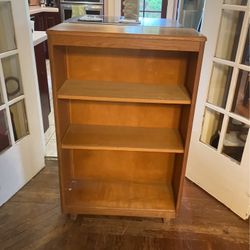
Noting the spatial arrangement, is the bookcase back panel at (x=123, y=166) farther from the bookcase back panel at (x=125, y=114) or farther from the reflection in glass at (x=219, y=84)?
the reflection in glass at (x=219, y=84)

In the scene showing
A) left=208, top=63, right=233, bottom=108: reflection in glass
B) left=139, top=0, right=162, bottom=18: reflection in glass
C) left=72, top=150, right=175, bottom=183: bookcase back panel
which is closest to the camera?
left=208, top=63, right=233, bottom=108: reflection in glass

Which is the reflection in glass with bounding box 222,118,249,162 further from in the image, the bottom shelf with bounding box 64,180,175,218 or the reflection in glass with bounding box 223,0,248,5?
the reflection in glass with bounding box 223,0,248,5

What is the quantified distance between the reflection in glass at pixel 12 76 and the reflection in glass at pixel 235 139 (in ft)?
4.83

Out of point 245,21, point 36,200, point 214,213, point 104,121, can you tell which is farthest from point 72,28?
point 214,213

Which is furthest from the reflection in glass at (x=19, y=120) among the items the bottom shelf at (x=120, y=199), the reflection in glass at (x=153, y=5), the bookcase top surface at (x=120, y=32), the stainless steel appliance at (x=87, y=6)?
the stainless steel appliance at (x=87, y=6)

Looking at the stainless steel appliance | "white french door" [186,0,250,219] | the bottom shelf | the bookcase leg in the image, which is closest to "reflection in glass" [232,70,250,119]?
"white french door" [186,0,250,219]

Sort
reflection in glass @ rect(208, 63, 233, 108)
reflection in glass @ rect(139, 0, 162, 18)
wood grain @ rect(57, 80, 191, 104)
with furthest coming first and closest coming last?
reflection in glass @ rect(139, 0, 162, 18)
reflection in glass @ rect(208, 63, 233, 108)
wood grain @ rect(57, 80, 191, 104)

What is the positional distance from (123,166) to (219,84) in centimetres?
88

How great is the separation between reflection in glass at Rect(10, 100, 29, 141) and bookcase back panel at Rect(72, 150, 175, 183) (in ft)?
1.48

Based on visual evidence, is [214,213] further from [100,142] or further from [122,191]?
[100,142]

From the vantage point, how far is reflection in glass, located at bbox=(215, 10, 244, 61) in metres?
1.63

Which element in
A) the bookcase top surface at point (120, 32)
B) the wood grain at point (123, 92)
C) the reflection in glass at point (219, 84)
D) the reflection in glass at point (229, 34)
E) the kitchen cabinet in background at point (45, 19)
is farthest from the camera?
the kitchen cabinet in background at point (45, 19)

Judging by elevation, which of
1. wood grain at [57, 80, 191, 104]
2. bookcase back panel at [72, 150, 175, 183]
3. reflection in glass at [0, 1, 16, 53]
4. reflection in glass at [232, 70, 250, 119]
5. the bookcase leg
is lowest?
the bookcase leg

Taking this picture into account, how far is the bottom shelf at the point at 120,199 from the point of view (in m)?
1.70
